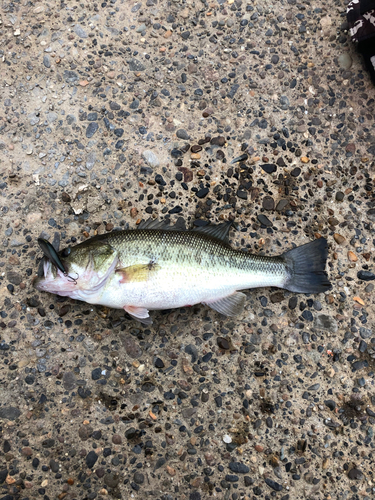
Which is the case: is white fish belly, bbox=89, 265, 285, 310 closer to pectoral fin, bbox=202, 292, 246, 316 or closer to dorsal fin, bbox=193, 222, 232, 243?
pectoral fin, bbox=202, 292, 246, 316

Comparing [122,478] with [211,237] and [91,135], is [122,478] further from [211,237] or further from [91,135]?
[91,135]

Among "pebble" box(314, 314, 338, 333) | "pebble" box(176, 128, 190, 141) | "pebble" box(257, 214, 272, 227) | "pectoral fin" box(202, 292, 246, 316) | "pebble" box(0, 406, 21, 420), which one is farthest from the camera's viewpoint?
"pebble" box(176, 128, 190, 141)

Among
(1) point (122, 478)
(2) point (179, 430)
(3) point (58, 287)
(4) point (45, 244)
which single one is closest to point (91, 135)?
(4) point (45, 244)

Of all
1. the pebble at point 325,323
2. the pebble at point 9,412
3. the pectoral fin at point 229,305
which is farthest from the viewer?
the pebble at point 325,323

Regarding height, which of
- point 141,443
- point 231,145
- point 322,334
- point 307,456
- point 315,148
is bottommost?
point 141,443

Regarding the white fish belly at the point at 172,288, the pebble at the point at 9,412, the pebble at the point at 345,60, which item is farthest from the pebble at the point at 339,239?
the pebble at the point at 9,412

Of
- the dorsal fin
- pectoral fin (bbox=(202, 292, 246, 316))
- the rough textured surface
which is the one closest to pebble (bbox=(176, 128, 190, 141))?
the rough textured surface

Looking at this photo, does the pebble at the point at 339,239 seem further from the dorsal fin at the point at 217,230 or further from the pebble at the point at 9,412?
the pebble at the point at 9,412
